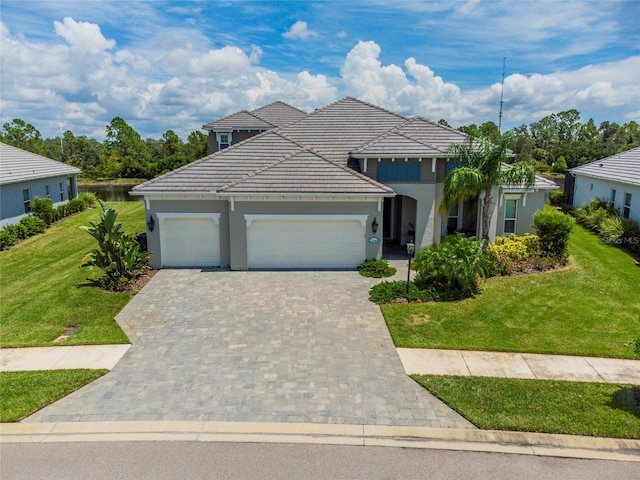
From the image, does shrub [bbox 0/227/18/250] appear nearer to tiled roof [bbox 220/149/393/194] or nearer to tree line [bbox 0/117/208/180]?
tiled roof [bbox 220/149/393/194]

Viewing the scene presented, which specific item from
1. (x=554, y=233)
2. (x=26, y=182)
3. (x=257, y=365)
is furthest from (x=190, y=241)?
(x=26, y=182)

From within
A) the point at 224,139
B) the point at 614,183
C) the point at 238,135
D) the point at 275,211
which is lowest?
the point at 275,211

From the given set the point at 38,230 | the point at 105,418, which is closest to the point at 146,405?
the point at 105,418

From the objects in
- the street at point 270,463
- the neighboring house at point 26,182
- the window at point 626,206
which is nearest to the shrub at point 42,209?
the neighboring house at point 26,182

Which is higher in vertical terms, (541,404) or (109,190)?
(109,190)

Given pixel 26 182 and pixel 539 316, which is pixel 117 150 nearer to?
pixel 26 182

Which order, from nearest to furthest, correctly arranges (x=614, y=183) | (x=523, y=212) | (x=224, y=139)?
(x=523, y=212) → (x=614, y=183) → (x=224, y=139)

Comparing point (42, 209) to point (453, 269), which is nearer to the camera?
point (453, 269)
